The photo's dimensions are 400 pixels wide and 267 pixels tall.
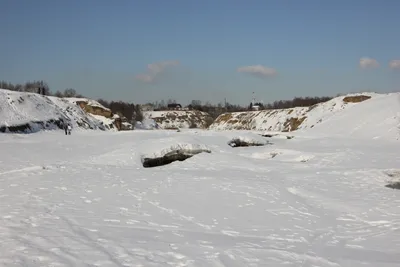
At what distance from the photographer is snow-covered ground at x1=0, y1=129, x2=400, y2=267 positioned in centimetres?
603

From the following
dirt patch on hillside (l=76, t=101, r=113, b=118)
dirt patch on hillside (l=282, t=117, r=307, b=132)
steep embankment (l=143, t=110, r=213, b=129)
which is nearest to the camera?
dirt patch on hillside (l=282, t=117, r=307, b=132)

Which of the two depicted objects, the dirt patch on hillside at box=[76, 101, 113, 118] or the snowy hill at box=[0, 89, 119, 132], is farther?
the dirt patch on hillside at box=[76, 101, 113, 118]

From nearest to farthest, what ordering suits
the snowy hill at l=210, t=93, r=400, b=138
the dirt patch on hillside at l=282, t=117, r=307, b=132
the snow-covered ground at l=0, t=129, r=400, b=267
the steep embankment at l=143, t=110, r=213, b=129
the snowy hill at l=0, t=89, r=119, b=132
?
the snow-covered ground at l=0, t=129, r=400, b=267 → the snowy hill at l=210, t=93, r=400, b=138 → the snowy hill at l=0, t=89, r=119, b=132 → the dirt patch on hillside at l=282, t=117, r=307, b=132 → the steep embankment at l=143, t=110, r=213, b=129

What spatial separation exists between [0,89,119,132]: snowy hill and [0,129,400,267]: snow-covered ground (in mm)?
21495

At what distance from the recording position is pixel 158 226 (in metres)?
7.98

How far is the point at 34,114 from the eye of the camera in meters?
44.0

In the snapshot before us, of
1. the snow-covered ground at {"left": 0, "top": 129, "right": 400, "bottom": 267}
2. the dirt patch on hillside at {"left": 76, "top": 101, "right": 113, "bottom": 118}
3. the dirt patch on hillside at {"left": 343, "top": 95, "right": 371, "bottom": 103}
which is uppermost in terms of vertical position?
the dirt patch on hillside at {"left": 343, "top": 95, "right": 371, "bottom": 103}

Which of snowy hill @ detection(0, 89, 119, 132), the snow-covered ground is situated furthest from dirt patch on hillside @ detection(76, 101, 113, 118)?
the snow-covered ground

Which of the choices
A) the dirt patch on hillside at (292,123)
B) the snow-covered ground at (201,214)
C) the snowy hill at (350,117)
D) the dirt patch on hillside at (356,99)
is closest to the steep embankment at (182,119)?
the snowy hill at (350,117)

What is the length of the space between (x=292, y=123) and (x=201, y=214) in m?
56.2

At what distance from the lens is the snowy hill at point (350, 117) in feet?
114

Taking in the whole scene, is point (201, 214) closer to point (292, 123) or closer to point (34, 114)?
point (34, 114)

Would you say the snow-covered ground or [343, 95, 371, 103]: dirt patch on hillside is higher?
[343, 95, 371, 103]: dirt patch on hillside

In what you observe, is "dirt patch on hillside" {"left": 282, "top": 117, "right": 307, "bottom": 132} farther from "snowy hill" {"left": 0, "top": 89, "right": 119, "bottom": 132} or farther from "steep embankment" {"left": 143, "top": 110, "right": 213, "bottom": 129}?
"steep embankment" {"left": 143, "top": 110, "right": 213, "bottom": 129}
